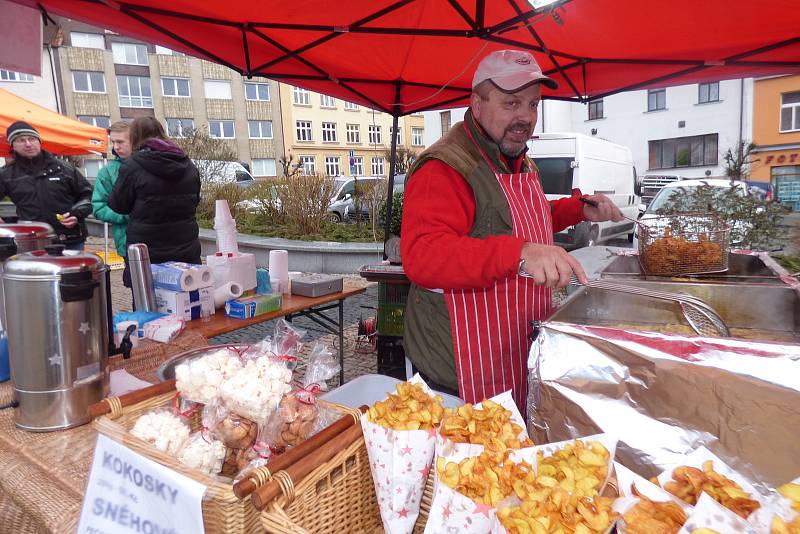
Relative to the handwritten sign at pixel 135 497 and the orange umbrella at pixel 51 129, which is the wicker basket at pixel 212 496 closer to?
the handwritten sign at pixel 135 497

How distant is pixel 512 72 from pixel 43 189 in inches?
209

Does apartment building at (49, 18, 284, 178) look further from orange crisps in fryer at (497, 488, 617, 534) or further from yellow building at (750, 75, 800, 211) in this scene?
orange crisps in fryer at (497, 488, 617, 534)

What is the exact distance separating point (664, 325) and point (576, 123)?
97.5 feet

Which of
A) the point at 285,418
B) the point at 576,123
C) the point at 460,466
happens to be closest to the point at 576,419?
the point at 460,466

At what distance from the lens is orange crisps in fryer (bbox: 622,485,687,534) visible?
2.11ft

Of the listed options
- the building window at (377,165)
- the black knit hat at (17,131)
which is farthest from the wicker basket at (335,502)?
the building window at (377,165)

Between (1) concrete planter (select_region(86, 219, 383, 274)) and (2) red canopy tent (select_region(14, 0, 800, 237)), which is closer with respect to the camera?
(2) red canopy tent (select_region(14, 0, 800, 237))

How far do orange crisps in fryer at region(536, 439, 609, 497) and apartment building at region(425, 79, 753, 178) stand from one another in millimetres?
23376

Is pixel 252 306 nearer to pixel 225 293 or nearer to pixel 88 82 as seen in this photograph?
pixel 225 293

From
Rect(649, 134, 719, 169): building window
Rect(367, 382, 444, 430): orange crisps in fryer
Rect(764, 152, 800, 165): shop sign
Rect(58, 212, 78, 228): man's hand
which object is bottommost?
Rect(367, 382, 444, 430): orange crisps in fryer

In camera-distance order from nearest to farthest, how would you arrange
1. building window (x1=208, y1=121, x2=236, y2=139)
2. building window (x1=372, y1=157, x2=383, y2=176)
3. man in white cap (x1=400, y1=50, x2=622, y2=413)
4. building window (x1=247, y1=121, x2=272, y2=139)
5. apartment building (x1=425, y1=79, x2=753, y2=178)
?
man in white cap (x1=400, y1=50, x2=622, y2=413), apartment building (x1=425, y1=79, x2=753, y2=178), building window (x1=208, y1=121, x2=236, y2=139), building window (x1=247, y1=121, x2=272, y2=139), building window (x1=372, y1=157, x2=383, y2=176)

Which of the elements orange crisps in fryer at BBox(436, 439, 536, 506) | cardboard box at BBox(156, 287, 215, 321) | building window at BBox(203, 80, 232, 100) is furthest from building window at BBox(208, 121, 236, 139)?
orange crisps in fryer at BBox(436, 439, 536, 506)

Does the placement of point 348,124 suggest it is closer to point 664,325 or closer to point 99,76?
point 99,76

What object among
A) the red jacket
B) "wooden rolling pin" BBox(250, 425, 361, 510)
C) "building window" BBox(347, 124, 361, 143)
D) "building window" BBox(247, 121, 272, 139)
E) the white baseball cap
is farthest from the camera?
"building window" BBox(347, 124, 361, 143)
